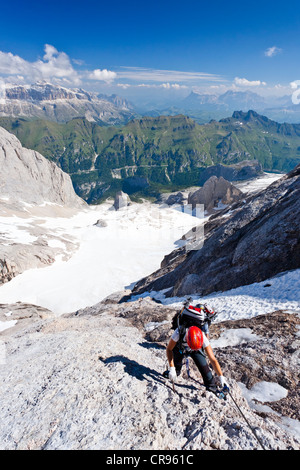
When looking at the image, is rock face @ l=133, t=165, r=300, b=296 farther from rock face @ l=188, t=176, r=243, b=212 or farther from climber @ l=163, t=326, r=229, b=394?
rock face @ l=188, t=176, r=243, b=212

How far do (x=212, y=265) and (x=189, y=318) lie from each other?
1719 cm

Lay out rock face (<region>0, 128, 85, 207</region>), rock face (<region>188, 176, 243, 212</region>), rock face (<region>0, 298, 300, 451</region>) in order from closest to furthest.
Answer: rock face (<region>0, 298, 300, 451</region>), rock face (<region>0, 128, 85, 207</region>), rock face (<region>188, 176, 243, 212</region>)

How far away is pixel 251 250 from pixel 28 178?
447ft

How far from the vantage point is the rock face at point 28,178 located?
118887mm

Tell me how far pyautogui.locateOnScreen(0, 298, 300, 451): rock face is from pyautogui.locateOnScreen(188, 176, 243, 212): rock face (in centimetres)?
12374

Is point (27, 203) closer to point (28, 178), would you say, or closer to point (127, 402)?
point (28, 178)


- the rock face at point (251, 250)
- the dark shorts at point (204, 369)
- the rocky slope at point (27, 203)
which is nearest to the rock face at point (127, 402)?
the dark shorts at point (204, 369)

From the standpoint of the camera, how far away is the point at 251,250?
2183 centimetres

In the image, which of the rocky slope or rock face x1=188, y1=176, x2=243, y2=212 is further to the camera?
rock face x1=188, y1=176, x2=243, y2=212

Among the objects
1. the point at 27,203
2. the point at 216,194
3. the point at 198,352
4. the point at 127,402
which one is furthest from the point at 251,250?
the point at 216,194

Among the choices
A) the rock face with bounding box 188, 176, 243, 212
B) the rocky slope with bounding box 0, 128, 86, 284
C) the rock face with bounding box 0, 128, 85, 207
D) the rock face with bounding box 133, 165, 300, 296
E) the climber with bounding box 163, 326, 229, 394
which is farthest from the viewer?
the rock face with bounding box 188, 176, 243, 212

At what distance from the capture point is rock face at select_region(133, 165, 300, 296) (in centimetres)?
1956

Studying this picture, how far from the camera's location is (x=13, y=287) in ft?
173

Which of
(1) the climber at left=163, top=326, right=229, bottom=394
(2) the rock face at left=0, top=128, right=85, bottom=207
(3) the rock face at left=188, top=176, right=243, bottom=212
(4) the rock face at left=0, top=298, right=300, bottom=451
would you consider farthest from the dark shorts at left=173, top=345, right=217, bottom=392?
(3) the rock face at left=188, top=176, right=243, bottom=212
